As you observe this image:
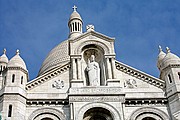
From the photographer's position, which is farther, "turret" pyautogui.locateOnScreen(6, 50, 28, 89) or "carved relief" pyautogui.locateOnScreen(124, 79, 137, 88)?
"carved relief" pyautogui.locateOnScreen(124, 79, 137, 88)

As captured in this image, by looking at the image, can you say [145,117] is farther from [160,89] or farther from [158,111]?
[160,89]

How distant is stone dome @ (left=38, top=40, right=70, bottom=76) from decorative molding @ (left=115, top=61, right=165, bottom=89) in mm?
17971

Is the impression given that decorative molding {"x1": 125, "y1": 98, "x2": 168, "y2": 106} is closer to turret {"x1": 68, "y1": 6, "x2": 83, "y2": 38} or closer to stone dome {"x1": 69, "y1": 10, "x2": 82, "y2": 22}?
turret {"x1": 68, "y1": 6, "x2": 83, "y2": 38}

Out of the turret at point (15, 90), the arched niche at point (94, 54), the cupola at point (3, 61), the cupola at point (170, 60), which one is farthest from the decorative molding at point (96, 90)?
the cupola at point (3, 61)

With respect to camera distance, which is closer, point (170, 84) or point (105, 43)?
point (170, 84)

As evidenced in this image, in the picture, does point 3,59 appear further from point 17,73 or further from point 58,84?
point 58,84

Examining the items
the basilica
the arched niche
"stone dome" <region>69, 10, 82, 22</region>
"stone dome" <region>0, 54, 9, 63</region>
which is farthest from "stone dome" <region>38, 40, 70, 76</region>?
the basilica

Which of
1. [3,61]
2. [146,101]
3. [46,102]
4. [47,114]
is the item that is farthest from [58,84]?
[3,61]

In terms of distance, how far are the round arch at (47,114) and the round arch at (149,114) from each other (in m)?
4.82

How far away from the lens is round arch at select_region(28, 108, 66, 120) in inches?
973

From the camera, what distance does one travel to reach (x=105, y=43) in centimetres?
2859

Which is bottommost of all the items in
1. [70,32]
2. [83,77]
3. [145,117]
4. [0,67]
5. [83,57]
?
[145,117]

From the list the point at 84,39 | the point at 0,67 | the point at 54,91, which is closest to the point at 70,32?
the point at 0,67

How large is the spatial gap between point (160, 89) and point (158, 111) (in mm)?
1980
